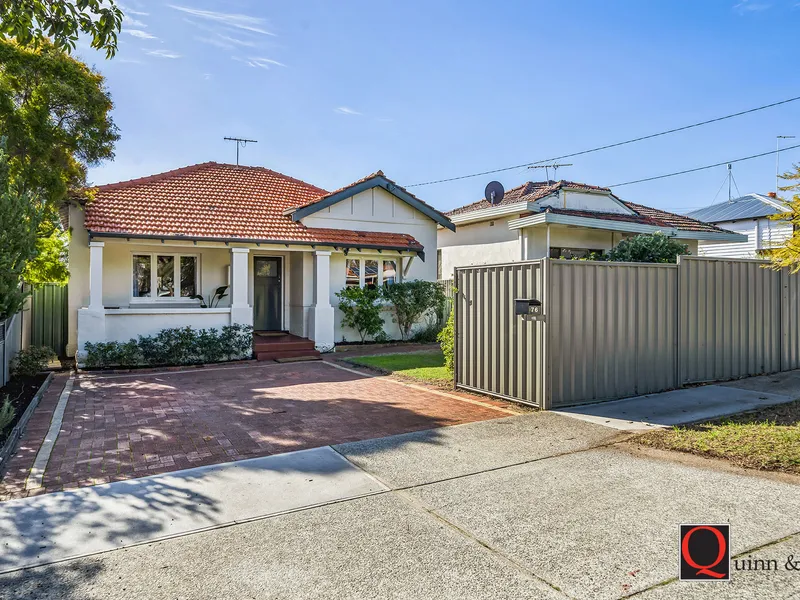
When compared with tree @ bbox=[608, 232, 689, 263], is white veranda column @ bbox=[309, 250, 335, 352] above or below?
below

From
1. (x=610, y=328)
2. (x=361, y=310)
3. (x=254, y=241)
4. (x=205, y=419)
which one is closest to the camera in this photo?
(x=205, y=419)

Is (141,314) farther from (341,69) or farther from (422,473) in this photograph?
(422,473)

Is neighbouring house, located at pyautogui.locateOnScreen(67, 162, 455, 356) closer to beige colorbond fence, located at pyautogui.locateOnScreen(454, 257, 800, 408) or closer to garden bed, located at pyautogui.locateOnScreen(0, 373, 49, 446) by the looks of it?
garden bed, located at pyautogui.locateOnScreen(0, 373, 49, 446)

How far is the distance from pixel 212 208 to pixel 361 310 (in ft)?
17.3

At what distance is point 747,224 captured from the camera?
2383cm

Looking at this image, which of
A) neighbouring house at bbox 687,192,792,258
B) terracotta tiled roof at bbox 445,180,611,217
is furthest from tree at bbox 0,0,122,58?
neighbouring house at bbox 687,192,792,258

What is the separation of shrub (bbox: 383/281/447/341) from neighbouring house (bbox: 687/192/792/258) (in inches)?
479

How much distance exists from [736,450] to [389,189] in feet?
44.4

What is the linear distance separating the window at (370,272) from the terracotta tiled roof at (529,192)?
4097 millimetres

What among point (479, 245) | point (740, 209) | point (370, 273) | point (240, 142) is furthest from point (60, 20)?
point (740, 209)

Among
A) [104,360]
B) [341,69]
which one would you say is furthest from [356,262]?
[104,360]

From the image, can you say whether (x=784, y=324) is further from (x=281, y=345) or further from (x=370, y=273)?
(x=281, y=345)

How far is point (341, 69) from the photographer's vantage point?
16.4 m

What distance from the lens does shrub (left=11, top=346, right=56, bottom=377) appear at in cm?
1115
